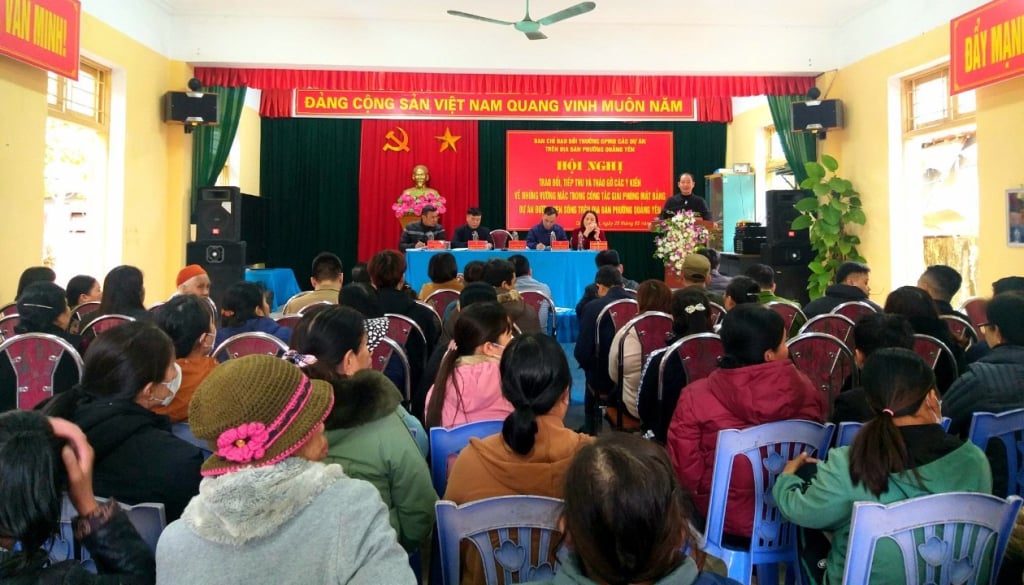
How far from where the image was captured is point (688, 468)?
199cm

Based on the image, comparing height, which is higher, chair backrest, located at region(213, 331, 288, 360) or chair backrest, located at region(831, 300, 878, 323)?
chair backrest, located at region(831, 300, 878, 323)

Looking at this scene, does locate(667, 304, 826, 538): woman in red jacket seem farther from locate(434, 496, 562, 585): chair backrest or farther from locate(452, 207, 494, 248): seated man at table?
locate(452, 207, 494, 248): seated man at table

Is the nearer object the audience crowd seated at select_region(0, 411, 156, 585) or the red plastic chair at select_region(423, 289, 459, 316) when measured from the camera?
the audience crowd seated at select_region(0, 411, 156, 585)

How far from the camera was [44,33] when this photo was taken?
5.11 metres

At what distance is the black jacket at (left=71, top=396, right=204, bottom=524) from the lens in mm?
1389

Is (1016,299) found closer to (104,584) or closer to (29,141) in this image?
(104,584)

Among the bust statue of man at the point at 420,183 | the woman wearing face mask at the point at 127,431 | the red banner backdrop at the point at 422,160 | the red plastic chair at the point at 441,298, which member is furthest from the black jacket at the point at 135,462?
the red banner backdrop at the point at 422,160

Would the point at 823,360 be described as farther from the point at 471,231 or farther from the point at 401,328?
the point at 471,231

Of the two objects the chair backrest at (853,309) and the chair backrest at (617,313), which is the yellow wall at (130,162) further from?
the chair backrest at (853,309)

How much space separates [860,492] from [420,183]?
913 cm

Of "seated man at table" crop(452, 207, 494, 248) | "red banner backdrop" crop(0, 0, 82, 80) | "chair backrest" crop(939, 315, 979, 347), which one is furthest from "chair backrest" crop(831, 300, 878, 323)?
"red banner backdrop" crop(0, 0, 82, 80)

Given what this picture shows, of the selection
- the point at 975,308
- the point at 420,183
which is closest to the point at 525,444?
the point at 975,308

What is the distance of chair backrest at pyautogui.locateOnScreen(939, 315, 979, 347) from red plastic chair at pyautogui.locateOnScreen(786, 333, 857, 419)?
3.02ft

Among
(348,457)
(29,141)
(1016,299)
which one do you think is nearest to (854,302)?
(1016,299)
